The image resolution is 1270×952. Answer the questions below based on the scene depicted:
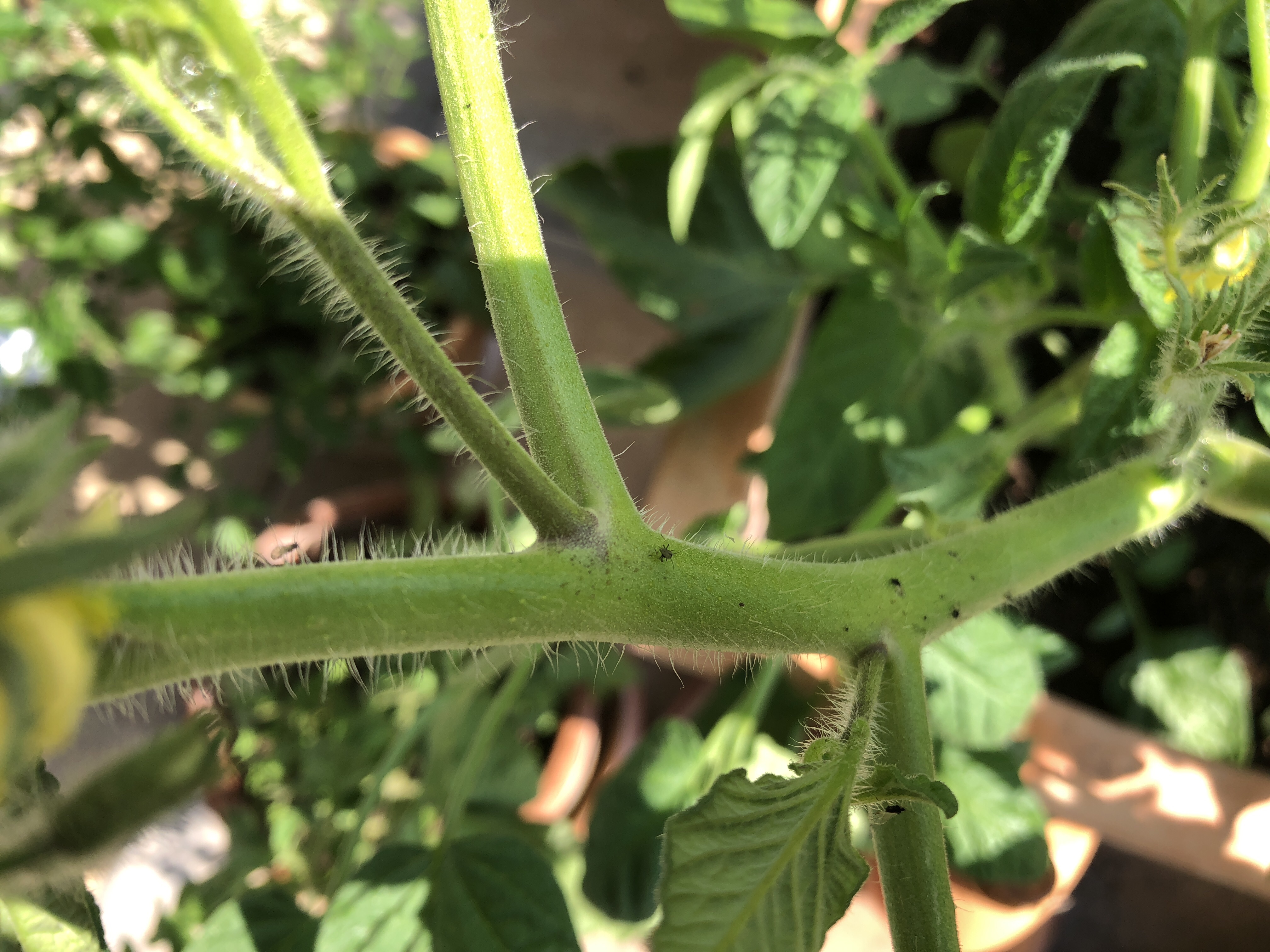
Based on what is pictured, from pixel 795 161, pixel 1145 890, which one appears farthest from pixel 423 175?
pixel 1145 890

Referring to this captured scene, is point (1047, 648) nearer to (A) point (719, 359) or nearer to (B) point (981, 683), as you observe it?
(B) point (981, 683)

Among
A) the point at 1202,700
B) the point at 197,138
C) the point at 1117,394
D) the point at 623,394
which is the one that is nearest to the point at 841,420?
the point at 623,394

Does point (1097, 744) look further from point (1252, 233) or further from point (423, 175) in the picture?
point (423, 175)

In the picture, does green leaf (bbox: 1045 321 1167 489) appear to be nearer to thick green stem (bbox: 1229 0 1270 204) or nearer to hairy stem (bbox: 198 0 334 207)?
thick green stem (bbox: 1229 0 1270 204)

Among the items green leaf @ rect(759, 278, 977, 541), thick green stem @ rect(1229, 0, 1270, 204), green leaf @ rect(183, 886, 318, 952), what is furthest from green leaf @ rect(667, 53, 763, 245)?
green leaf @ rect(183, 886, 318, 952)

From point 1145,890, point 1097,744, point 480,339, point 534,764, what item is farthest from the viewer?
point 480,339

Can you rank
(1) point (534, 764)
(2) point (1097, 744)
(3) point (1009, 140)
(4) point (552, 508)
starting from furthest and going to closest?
(1) point (534, 764)
(2) point (1097, 744)
(3) point (1009, 140)
(4) point (552, 508)

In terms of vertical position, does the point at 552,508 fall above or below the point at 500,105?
below
